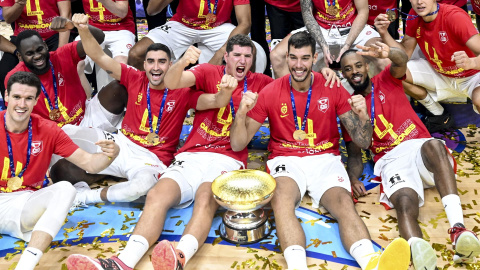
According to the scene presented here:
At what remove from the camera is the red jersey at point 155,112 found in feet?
16.6

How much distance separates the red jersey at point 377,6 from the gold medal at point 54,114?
11.1ft

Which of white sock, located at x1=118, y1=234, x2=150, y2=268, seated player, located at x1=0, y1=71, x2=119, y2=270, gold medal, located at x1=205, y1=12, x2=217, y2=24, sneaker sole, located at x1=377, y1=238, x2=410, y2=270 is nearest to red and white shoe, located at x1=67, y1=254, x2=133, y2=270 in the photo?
white sock, located at x1=118, y1=234, x2=150, y2=268

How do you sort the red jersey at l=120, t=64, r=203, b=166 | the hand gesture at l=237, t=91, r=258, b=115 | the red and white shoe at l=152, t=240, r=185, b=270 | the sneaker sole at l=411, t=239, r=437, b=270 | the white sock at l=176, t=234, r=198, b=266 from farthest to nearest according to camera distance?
the red jersey at l=120, t=64, r=203, b=166
the hand gesture at l=237, t=91, r=258, b=115
the white sock at l=176, t=234, r=198, b=266
the sneaker sole at l=411, t=239, r=437, b=270
the red and white shoe at l=152, t=240, r=185, b=270

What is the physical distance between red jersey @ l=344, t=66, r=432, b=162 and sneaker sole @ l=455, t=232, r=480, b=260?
3.95 ft

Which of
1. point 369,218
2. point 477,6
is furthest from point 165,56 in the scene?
point 477,6

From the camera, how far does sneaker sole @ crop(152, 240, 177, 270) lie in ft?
11.9

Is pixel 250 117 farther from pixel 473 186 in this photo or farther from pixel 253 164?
pixel 473 186

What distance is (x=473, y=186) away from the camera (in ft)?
16.5

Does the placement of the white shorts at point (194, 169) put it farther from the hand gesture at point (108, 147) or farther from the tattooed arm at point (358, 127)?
the tattooed arm at point (358, 127)

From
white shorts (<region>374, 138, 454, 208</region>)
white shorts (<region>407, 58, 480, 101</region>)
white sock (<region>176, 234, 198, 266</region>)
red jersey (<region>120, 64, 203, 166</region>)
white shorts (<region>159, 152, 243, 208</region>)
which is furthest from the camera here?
white shorts (<region>407, 58, 480, 101</region>)

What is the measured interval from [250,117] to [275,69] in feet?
4.05

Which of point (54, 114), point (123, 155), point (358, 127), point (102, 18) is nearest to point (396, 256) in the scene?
point (358, 127)

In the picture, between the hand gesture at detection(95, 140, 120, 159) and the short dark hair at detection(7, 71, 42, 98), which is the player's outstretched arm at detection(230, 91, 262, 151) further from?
the short dark hair at detection(7, 71, 42, 98)

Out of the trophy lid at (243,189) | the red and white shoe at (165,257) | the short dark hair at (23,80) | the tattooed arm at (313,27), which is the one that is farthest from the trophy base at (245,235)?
the tattooed arm at (313,27)
